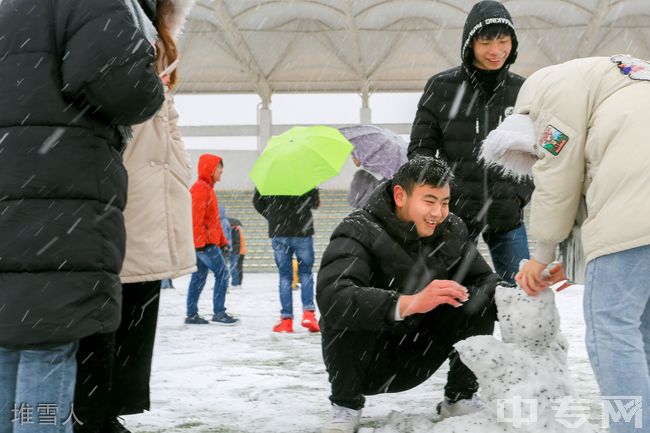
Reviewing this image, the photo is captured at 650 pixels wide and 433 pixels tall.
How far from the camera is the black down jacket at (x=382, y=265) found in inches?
94.4

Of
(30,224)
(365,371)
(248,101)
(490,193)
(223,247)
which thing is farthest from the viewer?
(248,101)

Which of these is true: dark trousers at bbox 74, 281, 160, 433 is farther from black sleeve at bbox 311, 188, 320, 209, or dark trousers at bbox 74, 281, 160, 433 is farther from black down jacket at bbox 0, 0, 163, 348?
black sleeve at bbox 311, 188, 320, 209

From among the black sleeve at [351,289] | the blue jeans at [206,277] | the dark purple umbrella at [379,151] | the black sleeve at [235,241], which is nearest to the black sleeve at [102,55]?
the black sleeve at [351,289]

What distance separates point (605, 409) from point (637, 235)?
467 mm

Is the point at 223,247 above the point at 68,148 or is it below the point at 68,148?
below

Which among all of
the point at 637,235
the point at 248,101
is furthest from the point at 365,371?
the point at 248,101

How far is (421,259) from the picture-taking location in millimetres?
2617

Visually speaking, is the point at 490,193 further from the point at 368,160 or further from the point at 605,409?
the point at 368,160

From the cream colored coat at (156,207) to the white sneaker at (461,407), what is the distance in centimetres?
113

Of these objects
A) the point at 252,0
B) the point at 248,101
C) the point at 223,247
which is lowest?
the point at 223,247

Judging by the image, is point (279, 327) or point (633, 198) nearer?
point (633, 198)

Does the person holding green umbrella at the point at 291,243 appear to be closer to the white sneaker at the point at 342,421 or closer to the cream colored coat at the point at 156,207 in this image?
the white sneaker at the point at 342,421

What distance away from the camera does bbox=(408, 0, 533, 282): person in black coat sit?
2988 millimetres

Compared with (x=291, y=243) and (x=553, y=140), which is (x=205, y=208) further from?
(x=553, y=140)
